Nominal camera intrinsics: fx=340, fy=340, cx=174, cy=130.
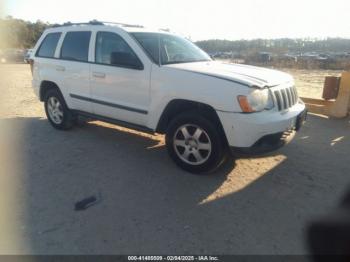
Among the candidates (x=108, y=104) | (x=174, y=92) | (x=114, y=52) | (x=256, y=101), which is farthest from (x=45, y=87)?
(x=256, y=101)

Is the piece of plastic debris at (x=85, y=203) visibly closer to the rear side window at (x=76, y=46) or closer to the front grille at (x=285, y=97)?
the front grille at (x=285, y=97)

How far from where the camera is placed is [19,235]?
3.22 m

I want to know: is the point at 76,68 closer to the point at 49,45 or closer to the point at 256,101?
the point at 49,45

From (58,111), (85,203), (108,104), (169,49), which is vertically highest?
(169,49)

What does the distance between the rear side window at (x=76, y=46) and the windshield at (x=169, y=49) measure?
3.55 feet

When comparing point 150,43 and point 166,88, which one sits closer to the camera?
point 166,88

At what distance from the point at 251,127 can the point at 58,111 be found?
402 cm

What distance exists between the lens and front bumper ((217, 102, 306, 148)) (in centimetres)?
392

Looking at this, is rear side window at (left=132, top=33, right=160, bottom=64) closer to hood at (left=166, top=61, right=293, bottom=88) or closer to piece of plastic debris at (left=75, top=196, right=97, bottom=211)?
hood at (left=166, top=61, right=293, bottom=88)

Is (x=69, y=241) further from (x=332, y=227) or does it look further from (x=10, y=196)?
(x=332, y=227)

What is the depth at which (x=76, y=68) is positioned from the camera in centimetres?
575

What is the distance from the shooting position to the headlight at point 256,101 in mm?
3902

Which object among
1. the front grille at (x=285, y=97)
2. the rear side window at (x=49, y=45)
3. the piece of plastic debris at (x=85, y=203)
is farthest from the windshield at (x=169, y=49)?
the rear side window at (x=49, y=45)

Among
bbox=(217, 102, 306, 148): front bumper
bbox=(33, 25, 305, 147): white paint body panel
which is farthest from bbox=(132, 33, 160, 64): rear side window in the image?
bbox=(217, 102, 306, 148): front bumper
